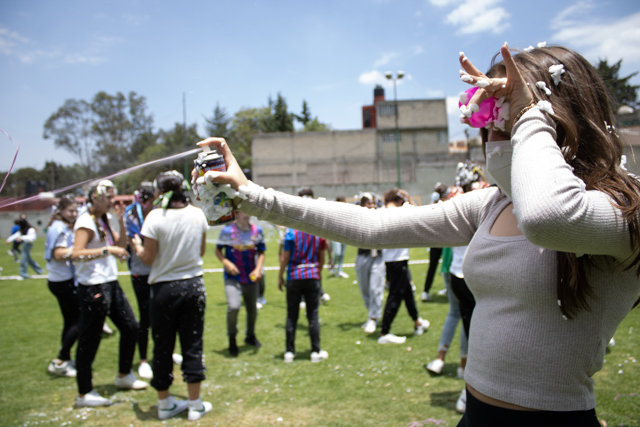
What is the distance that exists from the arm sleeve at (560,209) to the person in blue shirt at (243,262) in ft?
16.3

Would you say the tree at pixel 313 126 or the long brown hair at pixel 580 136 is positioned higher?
the tree at pixel 313 126

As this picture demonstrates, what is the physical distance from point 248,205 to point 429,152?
44283 millimetres

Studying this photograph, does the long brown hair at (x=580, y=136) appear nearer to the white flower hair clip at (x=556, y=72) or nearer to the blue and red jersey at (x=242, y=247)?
the white flower hair clip at (x=556, y=72)

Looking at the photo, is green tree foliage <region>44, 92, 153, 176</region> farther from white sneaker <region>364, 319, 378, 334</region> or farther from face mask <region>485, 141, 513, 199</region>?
white sneaker <region>364, 319, 378, 334</region>

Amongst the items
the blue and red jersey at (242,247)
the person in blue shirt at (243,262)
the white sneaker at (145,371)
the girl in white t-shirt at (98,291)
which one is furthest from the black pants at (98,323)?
the blue and red jersey at (242,247)

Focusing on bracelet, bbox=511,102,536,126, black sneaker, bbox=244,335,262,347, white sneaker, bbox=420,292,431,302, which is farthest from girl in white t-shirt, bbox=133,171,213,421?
white sneaker, bbox=420,292,431,302

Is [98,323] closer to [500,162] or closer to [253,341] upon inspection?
[253,341]

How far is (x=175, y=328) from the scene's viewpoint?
410 cm

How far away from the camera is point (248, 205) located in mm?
1539

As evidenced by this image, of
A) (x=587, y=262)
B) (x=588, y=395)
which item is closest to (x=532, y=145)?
(x=587, y=262)

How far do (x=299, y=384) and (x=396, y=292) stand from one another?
201 centimetres

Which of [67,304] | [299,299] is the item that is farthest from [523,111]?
[67,304]

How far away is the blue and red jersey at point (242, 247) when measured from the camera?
6008mm

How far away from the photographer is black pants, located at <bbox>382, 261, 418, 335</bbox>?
5.98 metres
